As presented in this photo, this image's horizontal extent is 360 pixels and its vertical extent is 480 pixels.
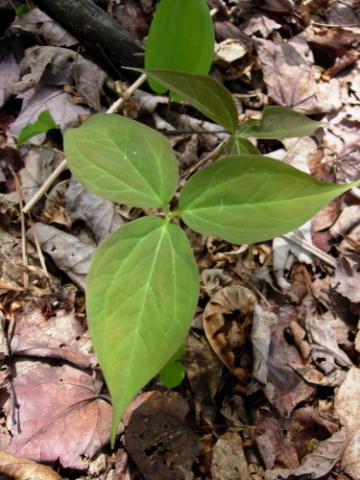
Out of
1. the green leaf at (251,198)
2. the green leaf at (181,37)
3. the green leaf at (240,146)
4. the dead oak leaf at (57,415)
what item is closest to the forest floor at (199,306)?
the dead oak leaf at (57,415)

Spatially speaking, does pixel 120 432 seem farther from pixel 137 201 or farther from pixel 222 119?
pixel 222 119

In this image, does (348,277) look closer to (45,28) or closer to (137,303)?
(137,303)

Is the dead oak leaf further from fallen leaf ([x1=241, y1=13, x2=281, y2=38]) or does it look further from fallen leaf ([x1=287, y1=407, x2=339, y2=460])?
fallen leaf ([x1=241, y1=13, x2=281, y2=38])

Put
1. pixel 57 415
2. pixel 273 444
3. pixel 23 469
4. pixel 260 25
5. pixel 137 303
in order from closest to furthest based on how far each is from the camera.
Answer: pixel 137 303, pixel 23 469, pixel 57 415, pixel 273 444, pixel 260 25

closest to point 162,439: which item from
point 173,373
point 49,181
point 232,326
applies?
point 173,373

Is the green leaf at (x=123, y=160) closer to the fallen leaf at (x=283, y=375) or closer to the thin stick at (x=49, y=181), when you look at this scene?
the thin stick at (x=49, y=181)

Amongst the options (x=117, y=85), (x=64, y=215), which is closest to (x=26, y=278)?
(x=64, y=215)
